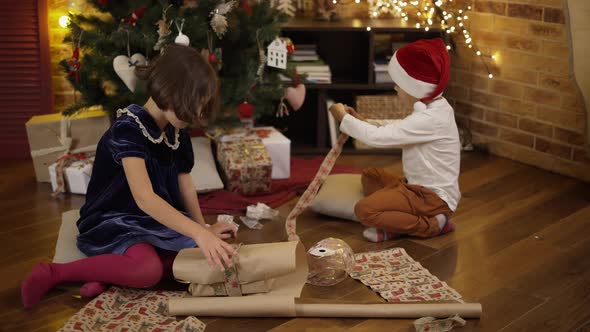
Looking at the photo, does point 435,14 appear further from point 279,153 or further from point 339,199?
point 339,199

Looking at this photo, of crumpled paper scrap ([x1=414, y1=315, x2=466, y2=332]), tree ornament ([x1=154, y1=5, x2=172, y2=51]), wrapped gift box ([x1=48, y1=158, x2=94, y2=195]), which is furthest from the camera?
wrapped gift box ([x1=48, y1=158, x2=94, y2=195])

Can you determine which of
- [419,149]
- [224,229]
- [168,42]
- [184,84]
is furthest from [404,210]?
[168,42]

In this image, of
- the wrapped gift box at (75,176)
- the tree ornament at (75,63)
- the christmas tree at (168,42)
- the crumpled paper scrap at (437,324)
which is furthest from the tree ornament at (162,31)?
the crumpled paper scrap at (437,324)

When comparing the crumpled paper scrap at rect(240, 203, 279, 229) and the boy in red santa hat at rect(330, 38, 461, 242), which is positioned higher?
the boy in red santa hat at rect(330, 38, 461, 242)

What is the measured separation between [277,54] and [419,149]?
833mm

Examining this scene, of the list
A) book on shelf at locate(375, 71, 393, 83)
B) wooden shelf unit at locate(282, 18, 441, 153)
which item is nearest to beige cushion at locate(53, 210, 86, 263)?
wooden shelf unit at locate(282, 18, 441, 153)

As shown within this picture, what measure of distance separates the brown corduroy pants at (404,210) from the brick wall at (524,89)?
0.86 metres

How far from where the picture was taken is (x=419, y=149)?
3.01 meters

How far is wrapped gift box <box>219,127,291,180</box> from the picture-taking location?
140 inches

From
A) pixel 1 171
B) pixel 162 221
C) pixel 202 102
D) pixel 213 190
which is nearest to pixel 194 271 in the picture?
pixel 162 221

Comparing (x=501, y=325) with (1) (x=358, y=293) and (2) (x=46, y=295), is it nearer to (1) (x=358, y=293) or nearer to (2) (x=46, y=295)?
(1) (x=358, y=293)

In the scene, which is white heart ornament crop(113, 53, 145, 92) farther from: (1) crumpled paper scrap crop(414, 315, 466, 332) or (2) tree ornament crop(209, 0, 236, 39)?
(1) crumpled paper scrap crop(414, 315, 466, 332)

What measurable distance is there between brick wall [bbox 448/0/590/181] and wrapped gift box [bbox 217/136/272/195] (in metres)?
1.27

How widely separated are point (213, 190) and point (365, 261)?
0.89 meters
